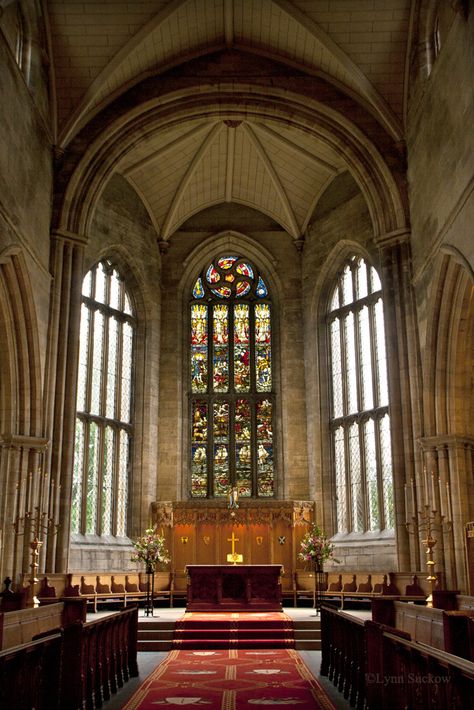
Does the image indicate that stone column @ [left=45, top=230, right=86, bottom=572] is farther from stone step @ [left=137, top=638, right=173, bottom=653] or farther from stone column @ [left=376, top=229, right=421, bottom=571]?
stone column @ [left=376, top=229, right=421, bottom=571]

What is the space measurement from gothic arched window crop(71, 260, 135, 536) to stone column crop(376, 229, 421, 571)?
7605 mm

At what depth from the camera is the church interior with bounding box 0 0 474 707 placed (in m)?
13.8

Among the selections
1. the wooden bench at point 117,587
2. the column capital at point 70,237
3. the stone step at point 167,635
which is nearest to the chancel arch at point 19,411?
the wooden bench at point 117,587

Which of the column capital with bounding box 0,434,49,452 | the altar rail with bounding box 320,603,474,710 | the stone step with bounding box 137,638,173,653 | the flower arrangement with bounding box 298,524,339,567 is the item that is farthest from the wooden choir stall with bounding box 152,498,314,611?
the altar rail with bounding box 320,603,474,710

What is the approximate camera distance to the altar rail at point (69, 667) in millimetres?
5062

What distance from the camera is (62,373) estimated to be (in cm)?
1557

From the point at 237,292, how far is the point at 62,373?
8.00 m

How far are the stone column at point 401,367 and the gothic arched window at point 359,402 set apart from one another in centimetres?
285

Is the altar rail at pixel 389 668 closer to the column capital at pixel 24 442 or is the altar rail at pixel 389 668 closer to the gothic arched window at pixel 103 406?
the column capital at pixel 24 442

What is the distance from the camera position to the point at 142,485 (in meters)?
19.5

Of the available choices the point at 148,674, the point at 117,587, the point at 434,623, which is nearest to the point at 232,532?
the point at 117,587

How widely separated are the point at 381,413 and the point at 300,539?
3.82m

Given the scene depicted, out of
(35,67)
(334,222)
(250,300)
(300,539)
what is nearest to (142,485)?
(300,539)

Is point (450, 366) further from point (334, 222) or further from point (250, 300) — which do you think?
point (250, 300)
